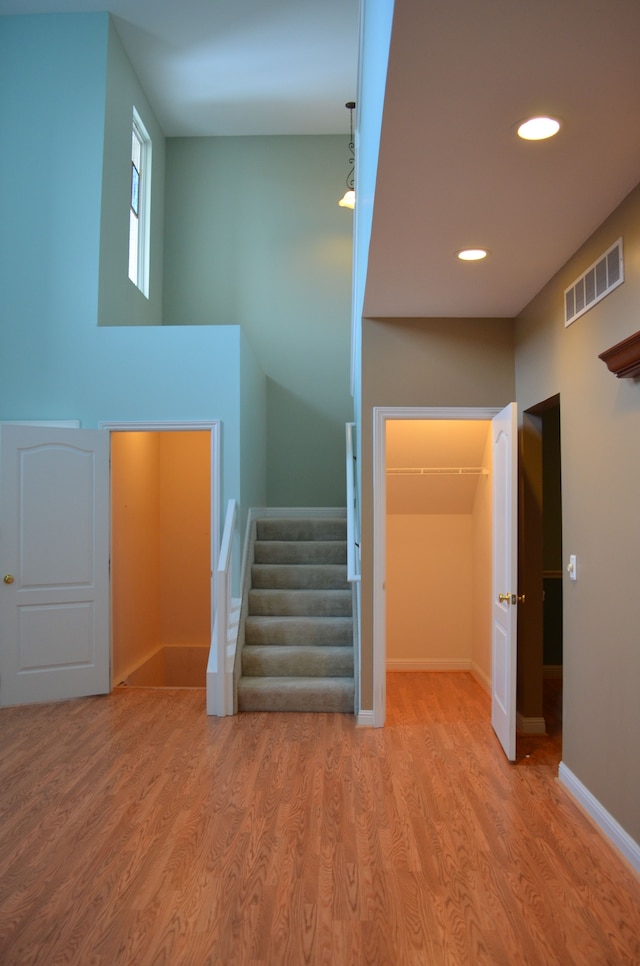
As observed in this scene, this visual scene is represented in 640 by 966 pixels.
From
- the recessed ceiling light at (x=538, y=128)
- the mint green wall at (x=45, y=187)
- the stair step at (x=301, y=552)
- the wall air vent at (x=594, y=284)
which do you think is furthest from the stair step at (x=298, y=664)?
the recessed ceiling light at (x=538, y=128)

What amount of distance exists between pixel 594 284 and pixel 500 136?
3.47ft

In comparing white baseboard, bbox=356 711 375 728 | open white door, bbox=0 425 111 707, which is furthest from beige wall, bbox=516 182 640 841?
open white door, bbox=0 425 111 707

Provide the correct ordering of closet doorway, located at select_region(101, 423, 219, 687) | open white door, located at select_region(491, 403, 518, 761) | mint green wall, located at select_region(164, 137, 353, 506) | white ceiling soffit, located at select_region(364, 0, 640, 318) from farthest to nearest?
mint green wall, located at select_region(164, 137, 353, 506), closet doorway, located at select_region(101, 423, 219, 687), open white door, located at select_region(491, 403, 518, 761), white ceiling soffit, located at select_region(364, 0, 640, 318)

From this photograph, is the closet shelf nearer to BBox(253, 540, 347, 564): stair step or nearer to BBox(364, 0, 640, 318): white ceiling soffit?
BBox(364, 0, 640, 318): white ceiling soffit

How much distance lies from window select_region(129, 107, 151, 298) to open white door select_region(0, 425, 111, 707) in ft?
8.12

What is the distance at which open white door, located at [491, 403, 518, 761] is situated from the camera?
3.79 m

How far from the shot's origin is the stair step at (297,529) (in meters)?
6.01

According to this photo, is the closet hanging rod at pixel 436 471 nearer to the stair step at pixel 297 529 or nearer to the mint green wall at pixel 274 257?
the stair step at pixel 297 529

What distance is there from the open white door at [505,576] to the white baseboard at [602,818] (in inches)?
15.2

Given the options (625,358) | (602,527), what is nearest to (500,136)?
(625,358)

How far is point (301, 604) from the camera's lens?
5.35 m

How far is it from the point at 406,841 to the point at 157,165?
22.7 ft

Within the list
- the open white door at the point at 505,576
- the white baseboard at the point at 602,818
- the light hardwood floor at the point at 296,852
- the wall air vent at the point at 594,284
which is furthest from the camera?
the open white door at the point at 505,576

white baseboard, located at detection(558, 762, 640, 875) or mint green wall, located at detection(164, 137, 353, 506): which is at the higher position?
mint green wall, located at detection(164, 137, 353, 506)
